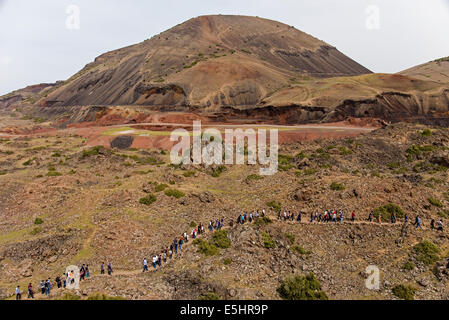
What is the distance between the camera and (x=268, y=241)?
66.7 ft

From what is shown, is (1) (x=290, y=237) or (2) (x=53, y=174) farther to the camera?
(2) (x=53, y=174)

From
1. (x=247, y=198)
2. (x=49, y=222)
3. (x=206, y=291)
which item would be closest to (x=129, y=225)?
(x=49, y=222)

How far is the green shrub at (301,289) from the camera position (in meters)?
15.7

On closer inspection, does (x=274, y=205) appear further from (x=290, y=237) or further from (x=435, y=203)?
(x=435, y=203)

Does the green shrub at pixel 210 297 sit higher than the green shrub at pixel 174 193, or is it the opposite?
the green shrub at pixel 174 193

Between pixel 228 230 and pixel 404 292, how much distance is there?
11.5 m

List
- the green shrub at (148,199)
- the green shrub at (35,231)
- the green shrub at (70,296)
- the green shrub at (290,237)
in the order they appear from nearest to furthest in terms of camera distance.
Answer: the green shrub at (70,296) → the green shrub at (290,237) → the green shrub at (35,231) → the green shrub at (148,199)

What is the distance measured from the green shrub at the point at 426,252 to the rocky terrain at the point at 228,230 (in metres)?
0.09

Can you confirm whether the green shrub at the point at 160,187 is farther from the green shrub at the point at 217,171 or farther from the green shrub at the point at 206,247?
the green shrub at the point at 206,247

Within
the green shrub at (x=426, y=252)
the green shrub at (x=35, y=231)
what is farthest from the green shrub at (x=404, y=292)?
the green shrub at (x=35, y=231)

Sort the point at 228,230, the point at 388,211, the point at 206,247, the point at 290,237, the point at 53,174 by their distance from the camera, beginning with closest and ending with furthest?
1. the point at 206,247
2. the point at 290,237
3. the point at 228,230
4. the point at 388,211
5. the point at 53,174

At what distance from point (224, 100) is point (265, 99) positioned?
435 inches

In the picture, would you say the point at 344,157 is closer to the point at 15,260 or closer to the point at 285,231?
the point at 285,231

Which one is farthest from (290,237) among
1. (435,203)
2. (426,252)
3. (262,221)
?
(435,203)
